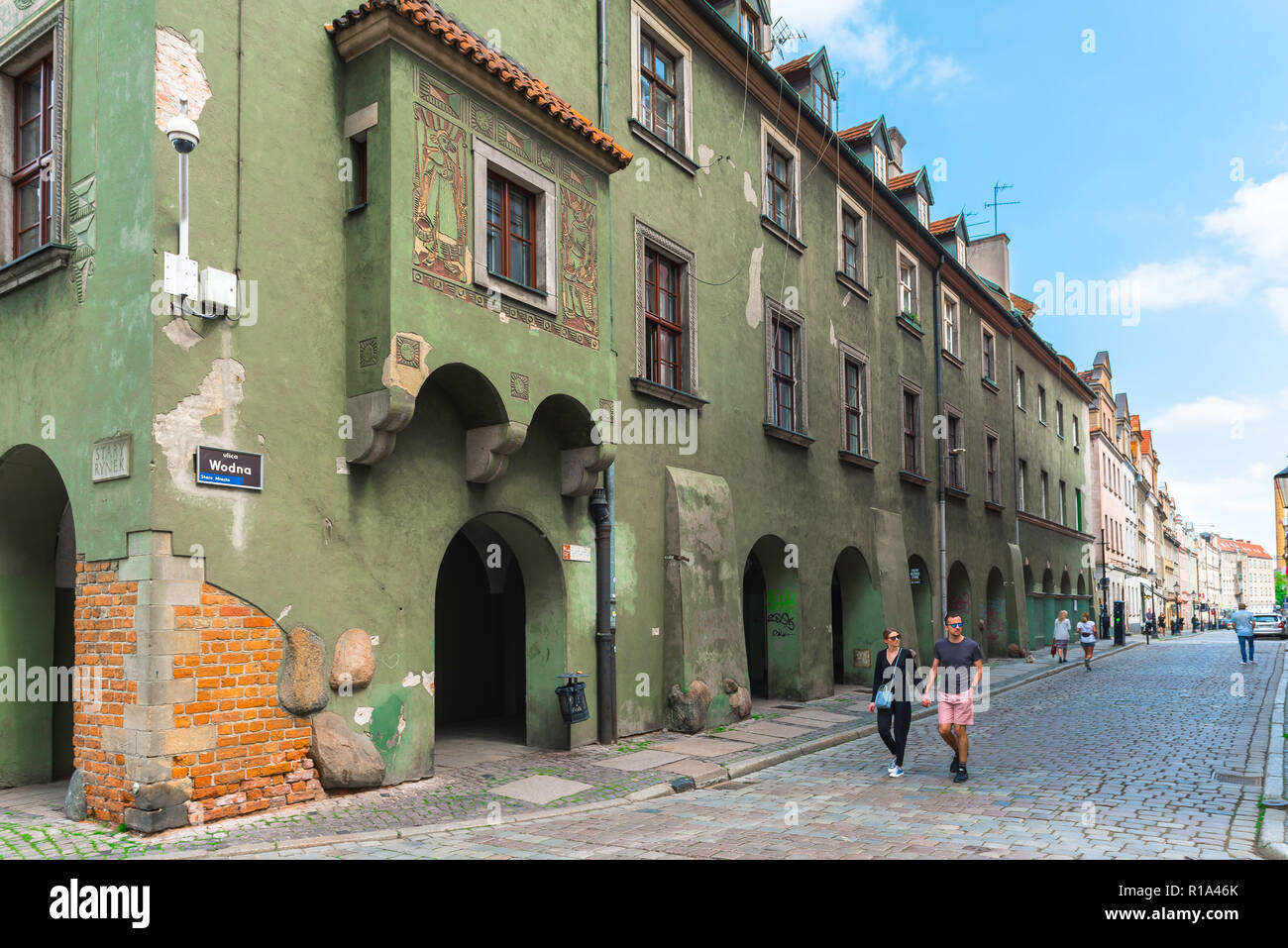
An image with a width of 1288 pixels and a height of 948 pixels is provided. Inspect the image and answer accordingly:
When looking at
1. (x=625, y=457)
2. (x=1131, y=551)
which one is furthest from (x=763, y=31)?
(x=1131, y=551)

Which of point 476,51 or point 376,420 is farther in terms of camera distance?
point 476,51

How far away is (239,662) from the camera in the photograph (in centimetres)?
894

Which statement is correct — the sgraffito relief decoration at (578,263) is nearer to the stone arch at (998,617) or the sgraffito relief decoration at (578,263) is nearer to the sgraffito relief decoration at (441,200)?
the sgraffito relief decoration at (441,200)

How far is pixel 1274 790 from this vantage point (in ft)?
33.0

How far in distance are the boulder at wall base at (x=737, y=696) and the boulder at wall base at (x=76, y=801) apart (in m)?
9.05

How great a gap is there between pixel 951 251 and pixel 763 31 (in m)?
13.8

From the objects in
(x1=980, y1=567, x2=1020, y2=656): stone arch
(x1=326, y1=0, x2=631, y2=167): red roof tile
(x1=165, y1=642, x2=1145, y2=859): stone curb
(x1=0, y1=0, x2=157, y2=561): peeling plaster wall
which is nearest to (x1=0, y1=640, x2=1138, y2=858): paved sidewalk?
(x1=165, y1=642, x2=1145, y2=859): stone curb

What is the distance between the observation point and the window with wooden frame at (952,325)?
29109 mm

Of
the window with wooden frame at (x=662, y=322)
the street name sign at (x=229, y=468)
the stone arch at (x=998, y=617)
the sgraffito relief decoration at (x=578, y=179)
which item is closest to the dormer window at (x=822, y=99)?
the window with wooden frame at (x=662, y=322)

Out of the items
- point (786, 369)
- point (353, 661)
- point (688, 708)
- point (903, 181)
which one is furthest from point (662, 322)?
point (903, 181)

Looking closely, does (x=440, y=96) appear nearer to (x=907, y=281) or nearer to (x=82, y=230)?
(x=82, y=230)

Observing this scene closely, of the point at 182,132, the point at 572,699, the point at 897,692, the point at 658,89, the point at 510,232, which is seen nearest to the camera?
the point at 182,132

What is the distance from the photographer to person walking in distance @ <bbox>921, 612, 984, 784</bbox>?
11.0 m

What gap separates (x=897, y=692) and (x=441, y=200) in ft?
24.8
